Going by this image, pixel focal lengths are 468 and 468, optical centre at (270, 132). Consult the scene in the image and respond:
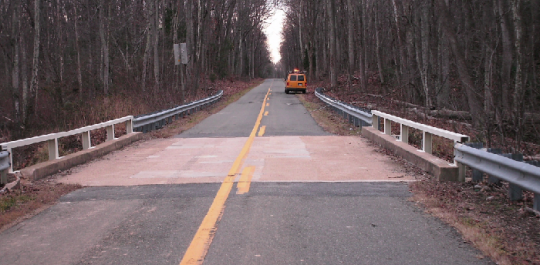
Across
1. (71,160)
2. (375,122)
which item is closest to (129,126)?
(71,160)

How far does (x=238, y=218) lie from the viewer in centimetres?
568

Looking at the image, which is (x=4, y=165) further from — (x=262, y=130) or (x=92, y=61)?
(x=92, y=61)

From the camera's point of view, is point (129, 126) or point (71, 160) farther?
point (129, 126)

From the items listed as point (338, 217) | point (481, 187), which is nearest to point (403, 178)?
point (481, 187)

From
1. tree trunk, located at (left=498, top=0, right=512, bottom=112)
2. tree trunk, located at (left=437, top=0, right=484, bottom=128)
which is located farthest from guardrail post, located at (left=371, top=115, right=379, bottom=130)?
tree trunk, located at (left=498, top=0, right=512, bottom=112)

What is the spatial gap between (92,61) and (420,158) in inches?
1462

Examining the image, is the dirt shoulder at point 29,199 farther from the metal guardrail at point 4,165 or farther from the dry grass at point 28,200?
the metal guardrail at point 4,165

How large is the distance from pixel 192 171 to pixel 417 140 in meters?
6.68

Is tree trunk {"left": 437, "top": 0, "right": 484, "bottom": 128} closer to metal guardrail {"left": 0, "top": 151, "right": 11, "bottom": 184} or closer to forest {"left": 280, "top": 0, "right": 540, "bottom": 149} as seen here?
forest {"left": 280, "top": 0, "right": 540, "bottom": 149}

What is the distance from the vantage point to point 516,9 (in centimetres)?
1756

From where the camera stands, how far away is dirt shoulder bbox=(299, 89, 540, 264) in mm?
4465

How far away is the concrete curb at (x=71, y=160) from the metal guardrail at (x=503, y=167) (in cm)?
714

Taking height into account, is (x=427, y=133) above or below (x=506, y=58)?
below

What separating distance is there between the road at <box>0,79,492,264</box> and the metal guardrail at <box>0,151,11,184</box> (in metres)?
1.13
